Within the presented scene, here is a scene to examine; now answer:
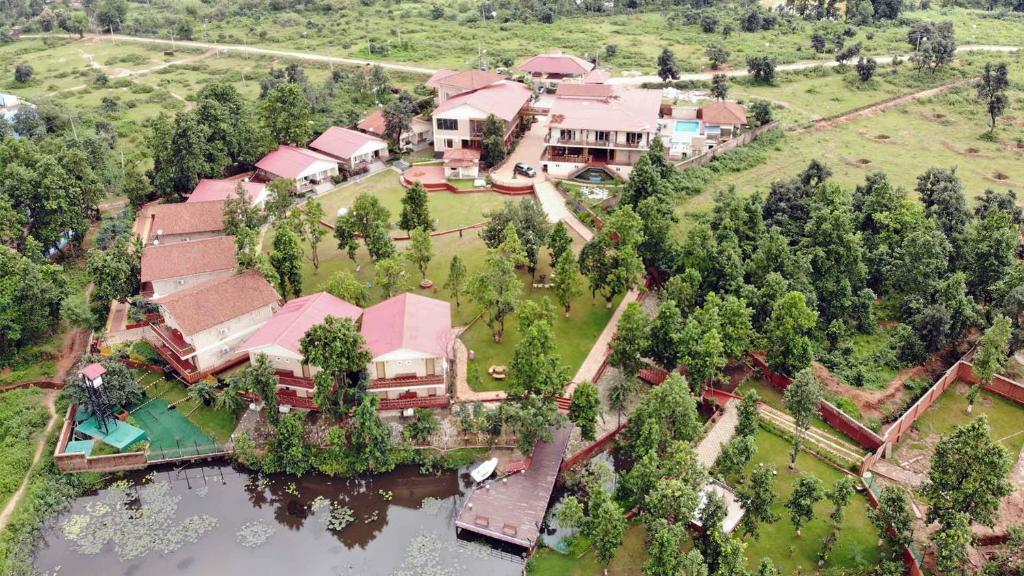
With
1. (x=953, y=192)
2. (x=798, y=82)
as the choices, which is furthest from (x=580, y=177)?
(x=798, y=82)

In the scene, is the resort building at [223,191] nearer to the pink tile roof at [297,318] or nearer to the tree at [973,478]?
the pink tile roof at [297,318]

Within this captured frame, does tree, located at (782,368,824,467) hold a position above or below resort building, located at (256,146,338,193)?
below

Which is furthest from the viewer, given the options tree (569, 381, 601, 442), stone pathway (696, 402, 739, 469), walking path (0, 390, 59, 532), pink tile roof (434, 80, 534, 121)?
pink tile roof (434, 80, 534, 121)

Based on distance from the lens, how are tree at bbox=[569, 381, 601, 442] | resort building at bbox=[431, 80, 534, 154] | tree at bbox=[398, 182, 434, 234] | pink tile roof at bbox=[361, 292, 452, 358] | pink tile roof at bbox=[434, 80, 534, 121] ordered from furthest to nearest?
pink tile roof at bbox=[434, 80, 534, 121]
resort building at bbox=[431, 80, 534, 154]
tree at bbox=[398, 182, 434, 234]
pink tile roof at bbox=[361, 292, 452, 358]
tree at bbox=[569, 381, 601, 442]

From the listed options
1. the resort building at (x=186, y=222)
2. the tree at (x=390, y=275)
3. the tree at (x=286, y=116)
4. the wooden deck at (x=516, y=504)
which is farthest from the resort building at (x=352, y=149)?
the wooden deck at (x=516, y=504)

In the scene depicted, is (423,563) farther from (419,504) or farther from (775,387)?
(775,387)

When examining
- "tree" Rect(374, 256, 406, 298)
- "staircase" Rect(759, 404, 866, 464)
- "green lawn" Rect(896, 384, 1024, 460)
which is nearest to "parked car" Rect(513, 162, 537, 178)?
"tree" Rect(374, 256, 406, 298)

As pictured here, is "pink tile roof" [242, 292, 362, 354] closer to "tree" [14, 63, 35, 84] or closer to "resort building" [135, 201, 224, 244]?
"resort building" [135, 201, 224, 244]

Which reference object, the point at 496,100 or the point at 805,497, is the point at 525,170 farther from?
the point at 805,497

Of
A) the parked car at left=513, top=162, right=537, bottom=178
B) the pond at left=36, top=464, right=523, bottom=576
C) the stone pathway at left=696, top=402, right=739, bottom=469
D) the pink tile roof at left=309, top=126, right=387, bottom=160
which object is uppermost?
the pink tile roof at left=309, top=126, right=387, bottom=160
